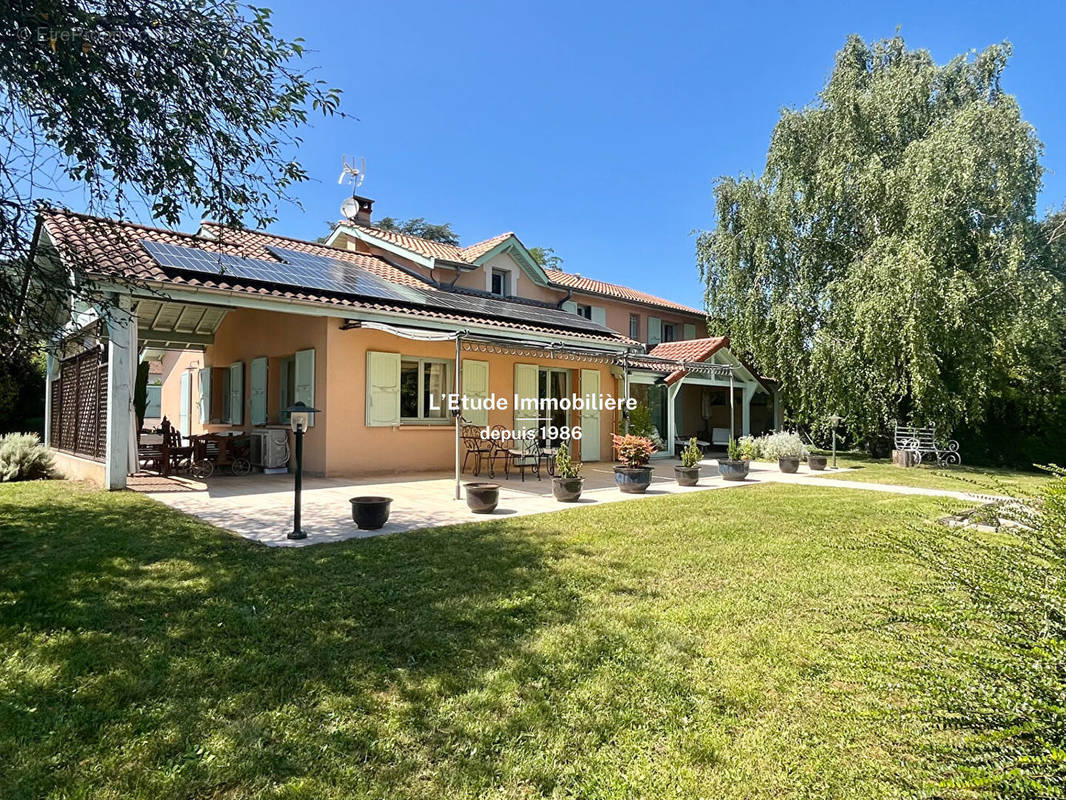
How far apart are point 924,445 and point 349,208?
19.5 m

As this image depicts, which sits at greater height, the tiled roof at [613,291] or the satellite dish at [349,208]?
the satellite dish at [349,208]

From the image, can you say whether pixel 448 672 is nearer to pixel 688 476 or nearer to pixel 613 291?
pixel 688 476

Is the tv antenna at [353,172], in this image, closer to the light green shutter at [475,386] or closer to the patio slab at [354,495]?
the light green shutter at [475,386]

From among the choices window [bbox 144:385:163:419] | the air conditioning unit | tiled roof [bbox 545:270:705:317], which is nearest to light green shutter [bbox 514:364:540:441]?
the air conditioning unit

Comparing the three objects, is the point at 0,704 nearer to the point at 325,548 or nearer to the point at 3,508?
the point at 325,548

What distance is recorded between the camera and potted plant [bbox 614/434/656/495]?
9867 mm

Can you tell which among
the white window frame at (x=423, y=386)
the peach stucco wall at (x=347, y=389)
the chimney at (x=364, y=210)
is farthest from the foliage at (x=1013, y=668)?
the chimney at (x=364, y=210)

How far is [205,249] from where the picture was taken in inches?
466

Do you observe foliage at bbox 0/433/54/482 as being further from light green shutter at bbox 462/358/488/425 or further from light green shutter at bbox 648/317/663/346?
light green shutter at bbox 648/317/663/346

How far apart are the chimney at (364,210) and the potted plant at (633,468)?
13.1 meters

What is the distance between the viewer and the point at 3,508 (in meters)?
7.31

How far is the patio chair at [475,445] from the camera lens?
1198 centimetres

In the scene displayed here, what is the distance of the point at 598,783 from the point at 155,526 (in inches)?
243

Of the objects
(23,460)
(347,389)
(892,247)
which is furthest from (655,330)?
(23,460)
